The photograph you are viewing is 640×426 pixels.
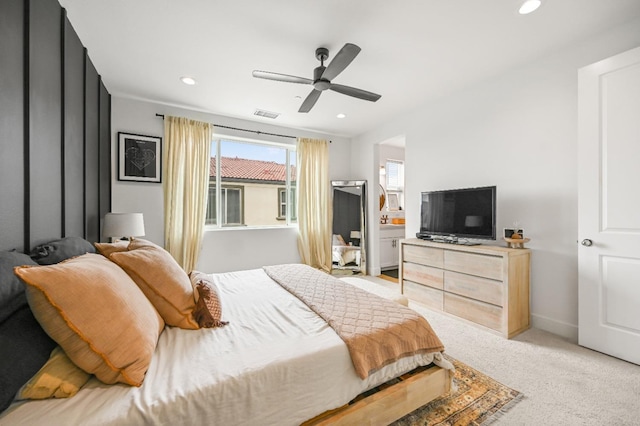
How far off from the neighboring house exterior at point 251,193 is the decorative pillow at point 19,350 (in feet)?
10.7

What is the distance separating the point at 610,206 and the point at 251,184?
4.26 meters

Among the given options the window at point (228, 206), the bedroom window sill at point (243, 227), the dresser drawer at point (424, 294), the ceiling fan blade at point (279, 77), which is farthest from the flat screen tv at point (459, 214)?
the window at point (228, 206)

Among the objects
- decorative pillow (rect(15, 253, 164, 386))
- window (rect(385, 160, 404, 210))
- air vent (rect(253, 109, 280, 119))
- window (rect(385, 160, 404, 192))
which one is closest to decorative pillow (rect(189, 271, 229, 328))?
decorative pillow (rect(15, 253, 164, 386))

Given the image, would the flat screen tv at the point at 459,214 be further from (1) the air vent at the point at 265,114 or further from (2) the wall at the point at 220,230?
(1) the air vent at the point at 265,114

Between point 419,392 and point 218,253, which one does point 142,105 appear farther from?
point 419,392

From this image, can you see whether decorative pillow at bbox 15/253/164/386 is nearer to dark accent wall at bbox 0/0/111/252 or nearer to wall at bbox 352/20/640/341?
dark accent wall at bbox 0/0/111/252

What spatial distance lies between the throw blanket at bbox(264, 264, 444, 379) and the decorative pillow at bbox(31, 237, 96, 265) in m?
1.35

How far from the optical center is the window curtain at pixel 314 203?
15.0 ft

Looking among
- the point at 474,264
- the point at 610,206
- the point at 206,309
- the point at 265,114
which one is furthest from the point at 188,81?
the point at 610,206

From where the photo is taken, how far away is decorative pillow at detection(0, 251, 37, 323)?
862mm

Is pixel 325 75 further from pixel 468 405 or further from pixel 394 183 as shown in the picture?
pixel 394 183

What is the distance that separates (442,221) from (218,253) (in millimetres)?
3288

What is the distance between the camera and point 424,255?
313 cm

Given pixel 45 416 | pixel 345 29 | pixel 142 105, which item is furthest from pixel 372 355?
pixel 142 105
